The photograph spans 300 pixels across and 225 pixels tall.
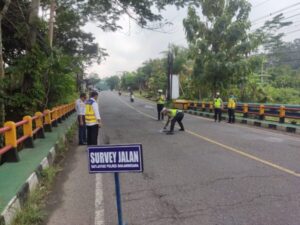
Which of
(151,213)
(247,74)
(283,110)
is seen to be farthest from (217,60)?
(151,213)

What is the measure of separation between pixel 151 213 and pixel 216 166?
11.0 ft

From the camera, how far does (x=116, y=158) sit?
165 inches

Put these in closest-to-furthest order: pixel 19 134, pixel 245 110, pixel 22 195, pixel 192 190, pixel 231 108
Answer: pixel 22 195, pixel 192 190, pixel 19 134, pixel 231 108, pixel 245 110

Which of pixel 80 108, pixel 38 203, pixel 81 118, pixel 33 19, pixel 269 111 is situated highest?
pixel 33 19

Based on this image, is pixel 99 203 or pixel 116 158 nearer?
pixel 116 158

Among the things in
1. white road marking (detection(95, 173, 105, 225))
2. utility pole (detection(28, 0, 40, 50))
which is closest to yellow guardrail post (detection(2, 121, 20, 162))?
white road marking (detection(95, 173, 105, 225))

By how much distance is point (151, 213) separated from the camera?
17.3ft

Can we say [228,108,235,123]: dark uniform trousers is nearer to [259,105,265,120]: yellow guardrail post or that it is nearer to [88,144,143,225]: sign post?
[259,105,265,120]: yellow guardrail post

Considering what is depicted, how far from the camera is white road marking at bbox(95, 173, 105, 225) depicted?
508cm

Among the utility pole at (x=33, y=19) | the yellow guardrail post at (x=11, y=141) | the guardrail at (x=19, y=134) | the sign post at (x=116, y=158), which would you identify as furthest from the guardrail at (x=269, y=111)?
the sign post at (x=116, y=158)

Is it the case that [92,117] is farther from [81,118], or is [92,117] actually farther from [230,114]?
[230,114]

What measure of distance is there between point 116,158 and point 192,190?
8.49 feet

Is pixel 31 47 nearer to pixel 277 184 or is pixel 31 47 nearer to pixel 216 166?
pixel 216 166

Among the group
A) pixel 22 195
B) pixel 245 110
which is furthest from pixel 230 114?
pixel 22 195
